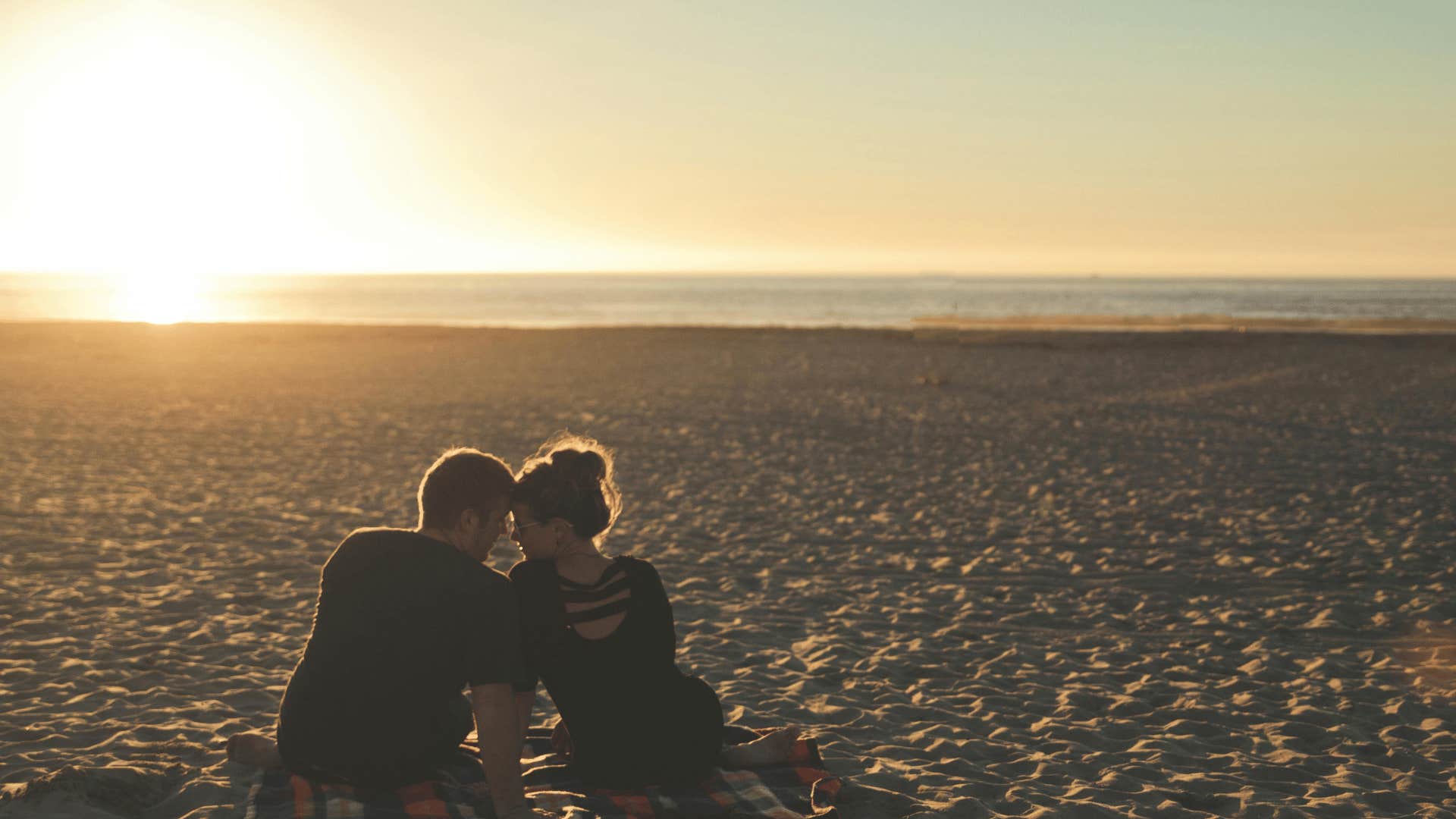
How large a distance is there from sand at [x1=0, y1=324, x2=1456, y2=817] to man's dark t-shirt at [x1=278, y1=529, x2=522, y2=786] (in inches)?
31.8

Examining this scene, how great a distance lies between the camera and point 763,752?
191 inches

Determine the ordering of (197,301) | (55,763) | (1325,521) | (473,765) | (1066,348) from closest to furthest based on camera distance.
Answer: (473,765) < (55,763) < (1325,521) < (1066,348) < (197,301)

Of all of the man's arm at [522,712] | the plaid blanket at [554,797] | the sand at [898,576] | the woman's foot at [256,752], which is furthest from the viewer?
the sand at [898,576]

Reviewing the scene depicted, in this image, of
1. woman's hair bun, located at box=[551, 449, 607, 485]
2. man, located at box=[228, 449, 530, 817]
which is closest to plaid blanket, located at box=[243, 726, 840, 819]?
man, located at box=[228, 449, 530, 817]

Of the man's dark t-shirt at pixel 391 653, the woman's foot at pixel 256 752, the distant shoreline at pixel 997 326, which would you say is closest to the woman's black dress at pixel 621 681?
the man's dark t-shirt at pixel 391 653

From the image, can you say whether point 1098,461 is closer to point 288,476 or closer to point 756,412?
point 756,412

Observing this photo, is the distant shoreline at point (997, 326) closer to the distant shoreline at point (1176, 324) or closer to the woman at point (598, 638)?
the distant shoreline at point (1176, 324)

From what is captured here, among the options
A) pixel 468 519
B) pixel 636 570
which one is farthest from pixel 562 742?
pixel 468 519

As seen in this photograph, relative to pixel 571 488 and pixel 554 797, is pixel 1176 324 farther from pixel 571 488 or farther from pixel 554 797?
pixel 571 488

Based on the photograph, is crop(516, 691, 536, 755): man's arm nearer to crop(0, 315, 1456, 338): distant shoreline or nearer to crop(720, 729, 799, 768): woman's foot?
crop(720, 729, 799, 768): woman's foot

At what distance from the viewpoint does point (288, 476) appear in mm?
13523

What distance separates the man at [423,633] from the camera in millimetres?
4008

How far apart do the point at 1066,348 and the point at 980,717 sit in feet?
98.7

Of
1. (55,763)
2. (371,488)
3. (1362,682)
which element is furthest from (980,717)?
(371,488)
